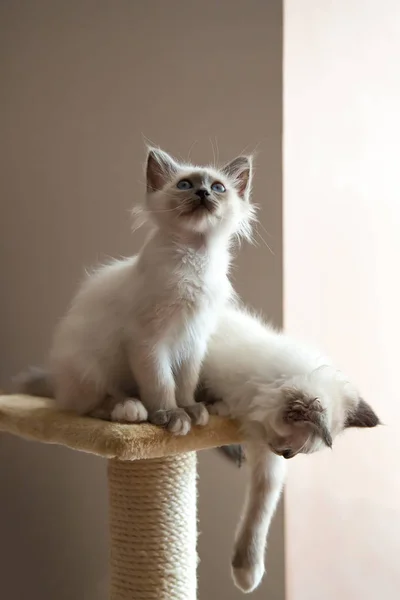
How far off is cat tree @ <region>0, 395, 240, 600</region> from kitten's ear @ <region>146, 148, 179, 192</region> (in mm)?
447

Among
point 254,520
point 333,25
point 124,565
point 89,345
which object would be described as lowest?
point 124,565

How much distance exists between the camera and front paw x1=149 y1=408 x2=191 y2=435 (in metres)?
1.03

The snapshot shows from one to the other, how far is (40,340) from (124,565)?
0.73 meters

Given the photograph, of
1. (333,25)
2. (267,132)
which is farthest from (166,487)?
(333,25)

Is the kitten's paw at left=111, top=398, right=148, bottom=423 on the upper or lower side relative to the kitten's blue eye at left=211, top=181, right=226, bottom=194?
lower

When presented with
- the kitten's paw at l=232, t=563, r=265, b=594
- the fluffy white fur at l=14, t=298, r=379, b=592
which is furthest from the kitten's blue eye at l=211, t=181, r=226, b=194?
the kitten's paw at l=232, t=563, r=265, b=594

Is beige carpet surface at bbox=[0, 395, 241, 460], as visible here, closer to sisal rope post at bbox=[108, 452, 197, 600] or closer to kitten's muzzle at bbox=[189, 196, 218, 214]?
sisal rope post at bbox=[108, 452, 197, 600]

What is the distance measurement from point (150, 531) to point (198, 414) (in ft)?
0.81

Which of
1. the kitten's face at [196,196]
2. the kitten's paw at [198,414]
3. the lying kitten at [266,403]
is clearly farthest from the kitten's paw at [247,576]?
the kitten's face at [196,196]

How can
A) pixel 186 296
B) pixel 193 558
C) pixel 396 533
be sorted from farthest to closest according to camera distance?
pixel 396 533
pixel 193 558
pixel 186 296

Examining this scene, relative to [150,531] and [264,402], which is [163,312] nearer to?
[264,402]

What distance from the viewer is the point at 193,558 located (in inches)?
47.9

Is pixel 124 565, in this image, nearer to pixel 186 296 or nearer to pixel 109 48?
pixel 186 296

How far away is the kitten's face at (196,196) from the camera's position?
43.2 inches
